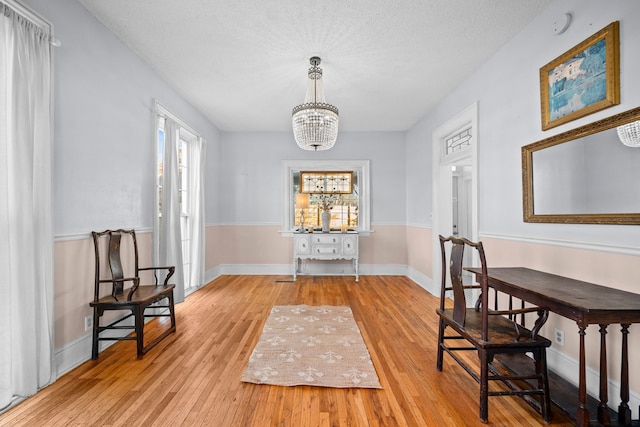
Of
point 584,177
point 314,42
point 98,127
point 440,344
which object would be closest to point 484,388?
point 440,344

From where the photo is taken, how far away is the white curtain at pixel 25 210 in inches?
73.9

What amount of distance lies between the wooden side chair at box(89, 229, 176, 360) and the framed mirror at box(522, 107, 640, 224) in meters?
3.32

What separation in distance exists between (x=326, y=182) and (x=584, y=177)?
4341mm

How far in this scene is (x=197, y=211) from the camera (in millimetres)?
4844

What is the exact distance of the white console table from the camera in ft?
18.0

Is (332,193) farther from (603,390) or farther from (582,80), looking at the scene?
(603,390)

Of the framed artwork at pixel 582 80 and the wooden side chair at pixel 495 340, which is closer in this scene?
the wooden side chair at pixel 495 340

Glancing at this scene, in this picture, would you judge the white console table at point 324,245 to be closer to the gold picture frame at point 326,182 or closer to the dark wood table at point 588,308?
the gold picture frame at point 326,182

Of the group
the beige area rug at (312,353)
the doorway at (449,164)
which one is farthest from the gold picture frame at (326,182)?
the beige area rug at (312,353)

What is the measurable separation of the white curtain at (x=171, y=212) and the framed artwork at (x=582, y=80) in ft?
12.7

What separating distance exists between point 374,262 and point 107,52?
5.00 metres

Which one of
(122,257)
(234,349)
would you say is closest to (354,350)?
(234,349)

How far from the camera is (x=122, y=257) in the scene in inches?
119

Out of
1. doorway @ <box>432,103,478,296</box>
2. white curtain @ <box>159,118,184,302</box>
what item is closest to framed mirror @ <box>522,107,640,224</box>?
doorway @ <box>432,103,478,296</box>
